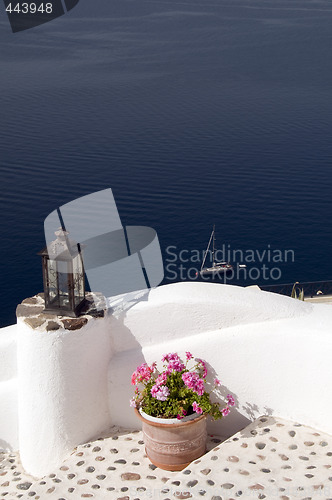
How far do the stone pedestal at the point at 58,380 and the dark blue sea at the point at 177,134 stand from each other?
92.6 ft

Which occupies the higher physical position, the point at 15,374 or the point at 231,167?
the point at 15,374

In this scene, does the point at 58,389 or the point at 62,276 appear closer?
the point at 58,389

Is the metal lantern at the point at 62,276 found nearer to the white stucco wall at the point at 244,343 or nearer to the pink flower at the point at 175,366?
the white stucco wall at the point at 244,343

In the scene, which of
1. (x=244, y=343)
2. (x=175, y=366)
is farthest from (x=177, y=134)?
(x=175, y=366)

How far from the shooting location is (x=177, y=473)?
5113 millimetres

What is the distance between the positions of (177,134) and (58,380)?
45313 mm

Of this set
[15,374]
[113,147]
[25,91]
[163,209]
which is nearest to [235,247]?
[163,209]

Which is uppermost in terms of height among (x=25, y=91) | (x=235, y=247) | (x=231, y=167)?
(x=25, y=91)

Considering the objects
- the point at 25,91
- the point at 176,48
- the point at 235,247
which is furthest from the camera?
the point at 176,48

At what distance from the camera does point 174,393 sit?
515 centimetres

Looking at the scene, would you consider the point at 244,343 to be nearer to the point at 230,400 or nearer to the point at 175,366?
the point at 230,400

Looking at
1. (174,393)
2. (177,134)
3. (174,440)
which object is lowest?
(177,134)

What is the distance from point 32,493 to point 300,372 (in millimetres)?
2197

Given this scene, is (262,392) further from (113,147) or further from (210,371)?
(113,147)
